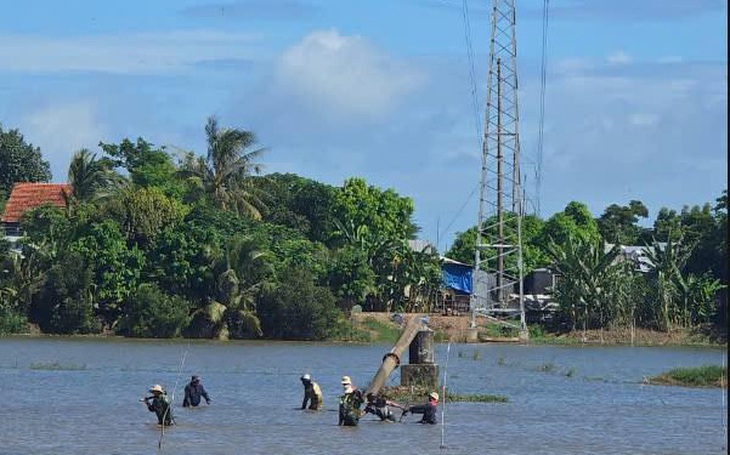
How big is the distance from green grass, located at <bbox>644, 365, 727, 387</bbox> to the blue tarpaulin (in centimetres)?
4430

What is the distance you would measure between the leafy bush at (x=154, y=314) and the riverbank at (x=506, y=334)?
32.6ft

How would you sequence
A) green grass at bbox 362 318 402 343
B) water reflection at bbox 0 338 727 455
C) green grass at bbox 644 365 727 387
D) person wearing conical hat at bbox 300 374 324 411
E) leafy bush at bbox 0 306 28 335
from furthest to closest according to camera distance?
green grass at bbox 362 318 402 343 < leafy bush at bbox 0 306 28 335 < green grass at bbox 644 365 727 387 < person wearing conical hat at bbox 300 374 324 411 < water reflection at bbox 0 338 727 455

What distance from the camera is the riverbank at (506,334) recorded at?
273 ft

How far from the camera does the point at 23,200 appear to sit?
99875 millimetres

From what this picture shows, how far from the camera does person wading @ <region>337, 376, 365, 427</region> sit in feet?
115

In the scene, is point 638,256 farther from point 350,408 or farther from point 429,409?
point 350,408

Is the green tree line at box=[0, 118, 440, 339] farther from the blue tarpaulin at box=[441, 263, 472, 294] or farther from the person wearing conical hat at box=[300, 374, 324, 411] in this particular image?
the person wearing conical hat at box=[300, 374, 324, 411]

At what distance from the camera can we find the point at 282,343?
77812mm

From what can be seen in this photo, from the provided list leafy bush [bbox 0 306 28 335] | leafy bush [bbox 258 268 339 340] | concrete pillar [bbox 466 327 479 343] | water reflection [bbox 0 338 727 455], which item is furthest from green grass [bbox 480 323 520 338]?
leafy bush [bbox 0 306 28 335]

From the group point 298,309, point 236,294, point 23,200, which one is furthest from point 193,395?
point 23,200

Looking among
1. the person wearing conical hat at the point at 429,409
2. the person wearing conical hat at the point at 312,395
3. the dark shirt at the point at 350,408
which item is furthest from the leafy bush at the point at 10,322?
the dark shirt at the point at 350,408

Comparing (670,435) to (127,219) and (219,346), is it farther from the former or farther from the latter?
(127,219)

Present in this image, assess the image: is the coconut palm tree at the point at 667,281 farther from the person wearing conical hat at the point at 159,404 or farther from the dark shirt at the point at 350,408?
the person wearing conical hat at the point at 159,404

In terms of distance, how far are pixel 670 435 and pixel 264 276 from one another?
45.5 metres
